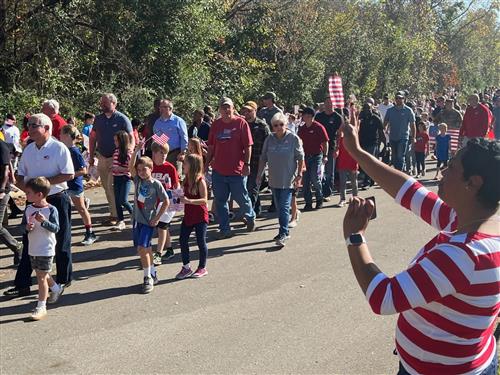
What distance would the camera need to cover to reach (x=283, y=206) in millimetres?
8414

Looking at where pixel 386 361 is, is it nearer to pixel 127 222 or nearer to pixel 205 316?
pixel 205 316

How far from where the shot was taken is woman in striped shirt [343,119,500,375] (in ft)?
7.20

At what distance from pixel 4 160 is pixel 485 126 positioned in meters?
9.74

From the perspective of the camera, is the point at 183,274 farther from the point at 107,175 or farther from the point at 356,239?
the point at 356,239

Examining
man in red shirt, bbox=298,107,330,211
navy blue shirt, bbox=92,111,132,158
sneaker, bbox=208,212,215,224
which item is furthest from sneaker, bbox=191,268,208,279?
man in red shirt, bbox=298,107,330,211

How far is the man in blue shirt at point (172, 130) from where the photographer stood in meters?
9.18

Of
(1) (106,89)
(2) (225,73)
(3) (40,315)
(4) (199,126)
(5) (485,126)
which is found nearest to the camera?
(3) (40,315)

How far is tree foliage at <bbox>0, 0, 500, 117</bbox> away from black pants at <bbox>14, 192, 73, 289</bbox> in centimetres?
939

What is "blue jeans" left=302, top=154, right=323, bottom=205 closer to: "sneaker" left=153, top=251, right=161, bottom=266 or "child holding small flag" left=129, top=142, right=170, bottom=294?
"sneaker" left=153, top=251, right=161, bottom=266

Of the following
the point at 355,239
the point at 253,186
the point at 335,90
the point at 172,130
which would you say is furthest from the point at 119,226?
the point at 355,239

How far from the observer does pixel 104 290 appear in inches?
257

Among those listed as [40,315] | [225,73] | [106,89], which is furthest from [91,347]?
[225,73]

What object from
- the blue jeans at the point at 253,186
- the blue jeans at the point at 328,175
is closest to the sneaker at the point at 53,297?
the blue jeans at the point at 253,186

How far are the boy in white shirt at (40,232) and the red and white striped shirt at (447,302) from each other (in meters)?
4.13
